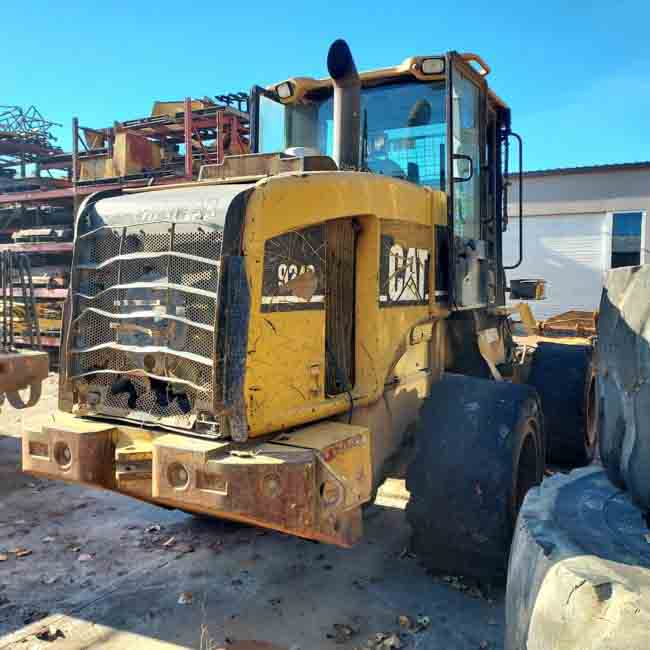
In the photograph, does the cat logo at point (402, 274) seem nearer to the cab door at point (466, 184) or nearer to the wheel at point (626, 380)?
the cab door at point (466, 184)

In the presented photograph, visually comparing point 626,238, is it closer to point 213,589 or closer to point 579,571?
point 213,589

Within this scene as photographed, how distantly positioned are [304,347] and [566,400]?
363cm

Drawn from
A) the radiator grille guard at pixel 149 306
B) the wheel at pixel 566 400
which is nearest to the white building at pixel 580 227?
the wheel at pixel 566 400

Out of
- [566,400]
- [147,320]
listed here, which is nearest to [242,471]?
[147,320]

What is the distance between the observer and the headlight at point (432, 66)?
4.52 metres

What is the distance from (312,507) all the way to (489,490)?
3.76 feet

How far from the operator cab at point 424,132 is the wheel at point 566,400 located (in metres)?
1.28

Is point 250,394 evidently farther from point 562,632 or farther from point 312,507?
point 562,632

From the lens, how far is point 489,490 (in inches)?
143

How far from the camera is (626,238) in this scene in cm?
2088

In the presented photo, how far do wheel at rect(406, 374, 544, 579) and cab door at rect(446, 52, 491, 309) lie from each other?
A: 0.98m

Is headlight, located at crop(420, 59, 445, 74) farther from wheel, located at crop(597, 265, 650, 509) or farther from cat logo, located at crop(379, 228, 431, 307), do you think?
wheel, located at crop(597, 265, 650, 509)

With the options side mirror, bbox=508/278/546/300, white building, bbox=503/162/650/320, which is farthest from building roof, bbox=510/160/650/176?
side mirror, bbox=508/278/546/300

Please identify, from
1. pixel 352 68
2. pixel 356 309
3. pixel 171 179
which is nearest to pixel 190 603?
pixel 356 309
